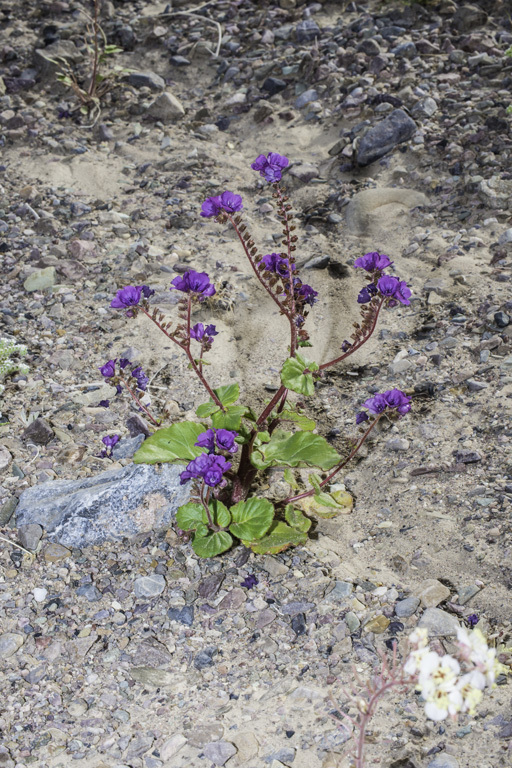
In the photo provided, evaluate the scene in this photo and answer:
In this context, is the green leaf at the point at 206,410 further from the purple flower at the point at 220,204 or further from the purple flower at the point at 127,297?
the purple flower at the point at 220,204

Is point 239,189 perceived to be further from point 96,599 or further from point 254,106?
point 96,599

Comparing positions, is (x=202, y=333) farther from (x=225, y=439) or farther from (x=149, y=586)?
(x=149, y=586)

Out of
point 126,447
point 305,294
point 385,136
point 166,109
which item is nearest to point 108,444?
point 126,447

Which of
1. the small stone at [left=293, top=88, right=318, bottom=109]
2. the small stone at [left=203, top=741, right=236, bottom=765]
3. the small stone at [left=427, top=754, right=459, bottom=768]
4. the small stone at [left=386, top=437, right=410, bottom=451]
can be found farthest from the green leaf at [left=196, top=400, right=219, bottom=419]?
the small stone at [left=293, top=88, right=318, bottom=109]

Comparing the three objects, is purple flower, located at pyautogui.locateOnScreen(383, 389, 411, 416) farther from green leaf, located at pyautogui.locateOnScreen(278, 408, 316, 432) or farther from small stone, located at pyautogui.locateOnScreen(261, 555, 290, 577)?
small stone, located at pyautogui.locateOnScreen(261, 555, 290, 577)

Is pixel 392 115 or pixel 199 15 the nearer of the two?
pixel 392 115

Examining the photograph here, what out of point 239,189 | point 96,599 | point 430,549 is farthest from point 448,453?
point 239,189
